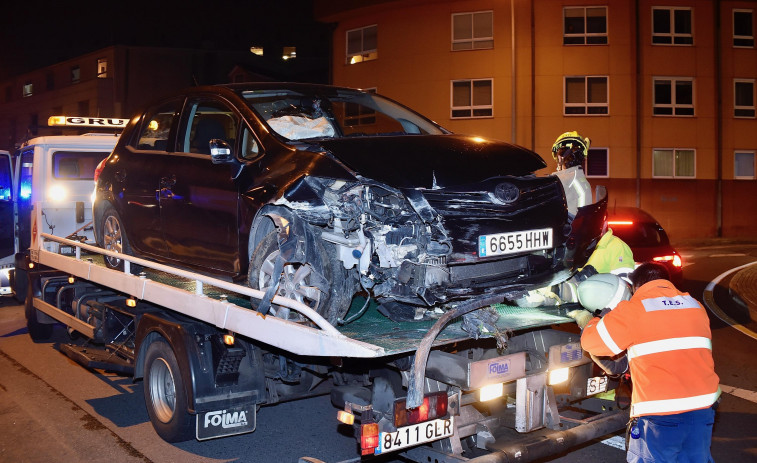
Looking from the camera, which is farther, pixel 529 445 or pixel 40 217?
pixel 40 217

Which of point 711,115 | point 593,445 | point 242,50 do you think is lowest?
point 593,445

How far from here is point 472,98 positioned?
1099 inches

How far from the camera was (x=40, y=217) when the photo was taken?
9.38 metres

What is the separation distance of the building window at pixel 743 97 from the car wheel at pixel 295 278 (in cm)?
2723

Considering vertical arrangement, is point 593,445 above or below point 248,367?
below

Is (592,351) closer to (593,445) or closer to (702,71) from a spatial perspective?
(593,445)

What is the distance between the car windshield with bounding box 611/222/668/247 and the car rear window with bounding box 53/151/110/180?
7018 mm

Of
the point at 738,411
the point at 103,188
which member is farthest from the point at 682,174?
the point at 103,188

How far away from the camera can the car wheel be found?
473 centimetres

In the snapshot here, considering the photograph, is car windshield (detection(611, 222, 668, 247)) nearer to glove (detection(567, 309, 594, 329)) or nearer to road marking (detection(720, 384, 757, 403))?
road marking (detection(720, 384, 757, 403))

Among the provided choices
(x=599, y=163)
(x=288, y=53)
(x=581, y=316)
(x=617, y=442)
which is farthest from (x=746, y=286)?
(x=288, y=53)

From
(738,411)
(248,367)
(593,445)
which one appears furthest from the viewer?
(738,411)

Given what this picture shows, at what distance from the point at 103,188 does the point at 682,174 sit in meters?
24.5

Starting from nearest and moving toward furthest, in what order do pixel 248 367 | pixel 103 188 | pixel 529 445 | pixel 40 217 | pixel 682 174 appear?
pixel 529 445 < pixel 248 367 < pixel 103 188 < pixel 40 217 < pixel 682 174
